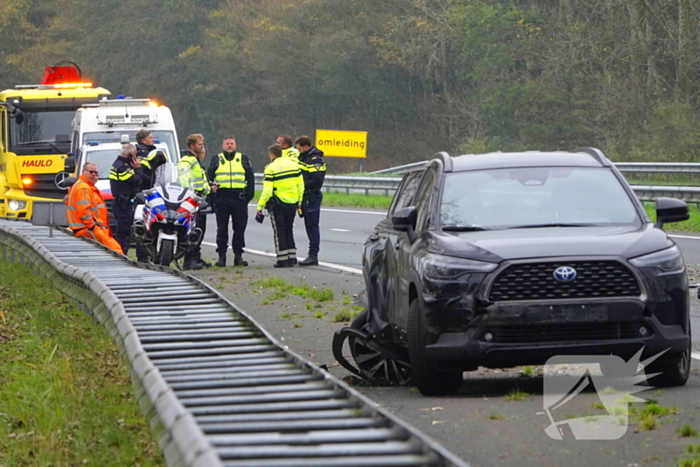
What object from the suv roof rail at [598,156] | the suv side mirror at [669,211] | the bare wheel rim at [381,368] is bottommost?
the bare wheel rim at [381,368]

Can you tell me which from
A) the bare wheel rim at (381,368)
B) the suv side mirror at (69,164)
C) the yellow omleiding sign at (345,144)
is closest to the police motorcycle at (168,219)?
the suv side mirror at (69,164)

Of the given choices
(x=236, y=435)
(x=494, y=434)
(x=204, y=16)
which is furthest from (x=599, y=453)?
(x=204, y=16)

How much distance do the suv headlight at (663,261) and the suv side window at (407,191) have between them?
7.47ft

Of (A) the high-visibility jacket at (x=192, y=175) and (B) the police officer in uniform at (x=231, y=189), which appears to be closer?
(A) the high-visibility jacket at (x=192, y=175)

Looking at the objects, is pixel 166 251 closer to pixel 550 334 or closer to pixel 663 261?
pixel 550 334

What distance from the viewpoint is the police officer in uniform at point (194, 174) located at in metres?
17.9

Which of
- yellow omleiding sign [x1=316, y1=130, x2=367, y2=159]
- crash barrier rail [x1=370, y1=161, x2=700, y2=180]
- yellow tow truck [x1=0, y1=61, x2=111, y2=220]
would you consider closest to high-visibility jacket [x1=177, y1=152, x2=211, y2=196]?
yellow tow truck [x1=0, y1=61, x2=111, y2=220]

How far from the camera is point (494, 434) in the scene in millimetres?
6902

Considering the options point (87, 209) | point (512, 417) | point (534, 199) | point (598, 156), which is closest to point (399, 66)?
point (87, 209)

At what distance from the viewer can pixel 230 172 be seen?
61.2 feet

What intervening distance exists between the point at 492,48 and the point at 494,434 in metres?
50.0

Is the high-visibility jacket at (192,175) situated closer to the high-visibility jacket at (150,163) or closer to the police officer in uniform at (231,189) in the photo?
the police officer in uniform at (231,189)

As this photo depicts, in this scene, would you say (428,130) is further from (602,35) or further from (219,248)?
(219,248)

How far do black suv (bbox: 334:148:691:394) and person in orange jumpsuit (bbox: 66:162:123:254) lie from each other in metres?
8.77
